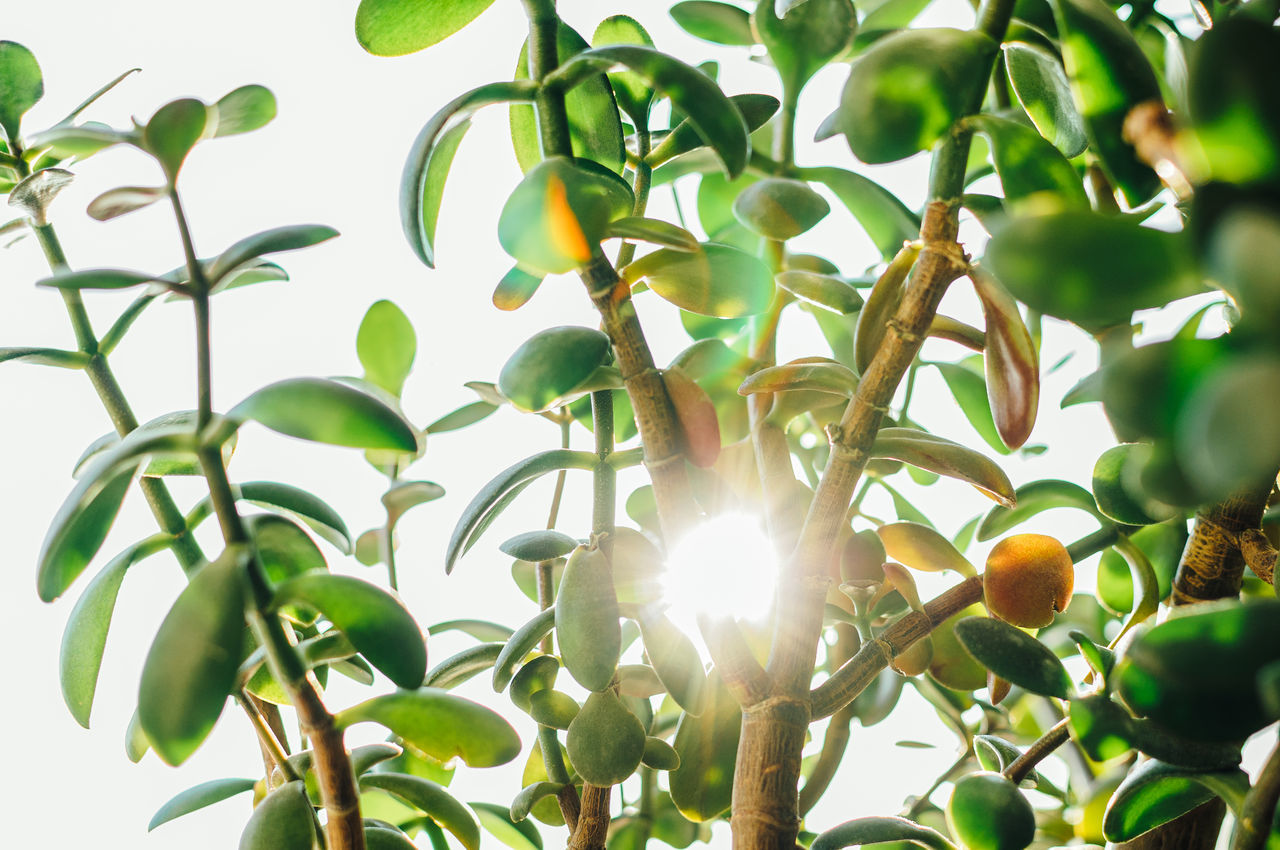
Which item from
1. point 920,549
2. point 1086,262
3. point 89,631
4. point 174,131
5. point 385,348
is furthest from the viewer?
point 385,348

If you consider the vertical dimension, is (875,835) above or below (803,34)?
below

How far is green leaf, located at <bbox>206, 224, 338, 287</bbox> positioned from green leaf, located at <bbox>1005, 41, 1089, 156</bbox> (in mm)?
305

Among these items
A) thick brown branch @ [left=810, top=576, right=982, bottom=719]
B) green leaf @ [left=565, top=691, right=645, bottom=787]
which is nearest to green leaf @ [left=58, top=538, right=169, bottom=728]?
green leaf @ [left=565, top=691, right=645, bottom=787]

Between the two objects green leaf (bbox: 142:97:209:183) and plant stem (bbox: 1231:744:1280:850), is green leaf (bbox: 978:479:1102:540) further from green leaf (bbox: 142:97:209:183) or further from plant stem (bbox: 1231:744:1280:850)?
green leaf (bbox: 142:97:209:183)

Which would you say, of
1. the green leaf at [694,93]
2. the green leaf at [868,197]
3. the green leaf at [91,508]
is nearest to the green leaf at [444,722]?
the green leaf at [91,508]

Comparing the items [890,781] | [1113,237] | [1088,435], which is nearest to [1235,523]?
[1113,237]

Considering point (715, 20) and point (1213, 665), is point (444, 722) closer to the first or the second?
point (1213, 665)

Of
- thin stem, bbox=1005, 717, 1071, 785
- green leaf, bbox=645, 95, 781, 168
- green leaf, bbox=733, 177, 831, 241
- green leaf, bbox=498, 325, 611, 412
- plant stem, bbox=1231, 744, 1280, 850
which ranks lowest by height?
plant stem, bbox=1231, 744, 1280, 850

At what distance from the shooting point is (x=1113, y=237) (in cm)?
20

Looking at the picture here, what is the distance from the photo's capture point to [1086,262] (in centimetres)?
20

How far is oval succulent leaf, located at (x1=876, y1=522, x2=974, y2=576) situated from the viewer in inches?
20.2

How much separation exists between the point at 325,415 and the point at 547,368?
3.9 inches

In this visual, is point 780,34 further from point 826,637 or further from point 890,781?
point 890,781

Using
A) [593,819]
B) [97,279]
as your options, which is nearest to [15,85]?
[97,279]
